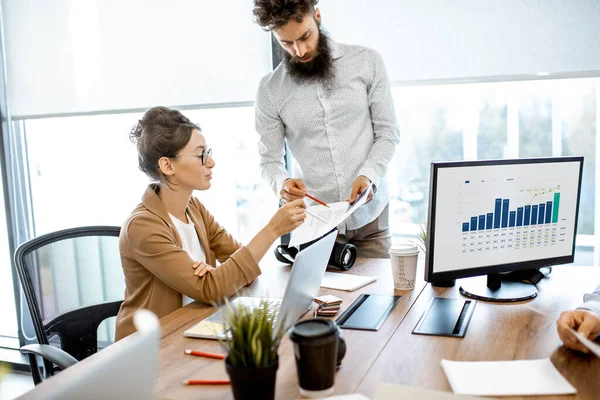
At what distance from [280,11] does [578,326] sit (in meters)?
1.43

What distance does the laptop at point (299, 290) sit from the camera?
1192mm

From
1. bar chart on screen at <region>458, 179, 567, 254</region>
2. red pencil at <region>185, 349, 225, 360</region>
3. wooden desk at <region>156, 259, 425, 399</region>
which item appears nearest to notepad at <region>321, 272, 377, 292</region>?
wooden desk at <region>156, 259, 425, 399</region>

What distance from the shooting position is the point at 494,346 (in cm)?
127

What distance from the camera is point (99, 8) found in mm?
3172

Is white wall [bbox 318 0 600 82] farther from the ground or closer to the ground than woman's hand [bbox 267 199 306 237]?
farther from the ground

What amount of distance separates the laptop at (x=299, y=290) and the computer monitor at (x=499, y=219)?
307 mm

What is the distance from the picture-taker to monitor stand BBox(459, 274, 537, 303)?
1592 mm

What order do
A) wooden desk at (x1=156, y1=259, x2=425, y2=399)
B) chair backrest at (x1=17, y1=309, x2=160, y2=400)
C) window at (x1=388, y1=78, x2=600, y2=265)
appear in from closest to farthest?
chair backrest at (x1=17, y1=309, x2=160, y2=400)
wooden desk at (x1=156, y1=259, x2=425, y2=399)
window at (x1=388, y1=78, x2=600, y2=265)

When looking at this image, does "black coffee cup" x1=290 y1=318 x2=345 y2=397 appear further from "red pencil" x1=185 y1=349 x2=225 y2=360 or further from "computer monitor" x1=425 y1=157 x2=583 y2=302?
"computer monitor" x1=425 y1=157 x2=583 y2=302

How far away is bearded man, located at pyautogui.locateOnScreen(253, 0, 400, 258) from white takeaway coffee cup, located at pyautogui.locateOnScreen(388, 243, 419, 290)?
54 centimetres

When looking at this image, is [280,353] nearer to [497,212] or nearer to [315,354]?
[315,354]

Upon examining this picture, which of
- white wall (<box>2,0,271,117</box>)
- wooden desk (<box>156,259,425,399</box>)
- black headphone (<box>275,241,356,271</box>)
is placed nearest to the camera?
wooden desk (<box>156,259,425,399</box>)

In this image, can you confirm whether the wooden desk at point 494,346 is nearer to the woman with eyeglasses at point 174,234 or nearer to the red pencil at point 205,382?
the red pencil at point 205,382

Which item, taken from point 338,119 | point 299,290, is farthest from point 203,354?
point 338,119
